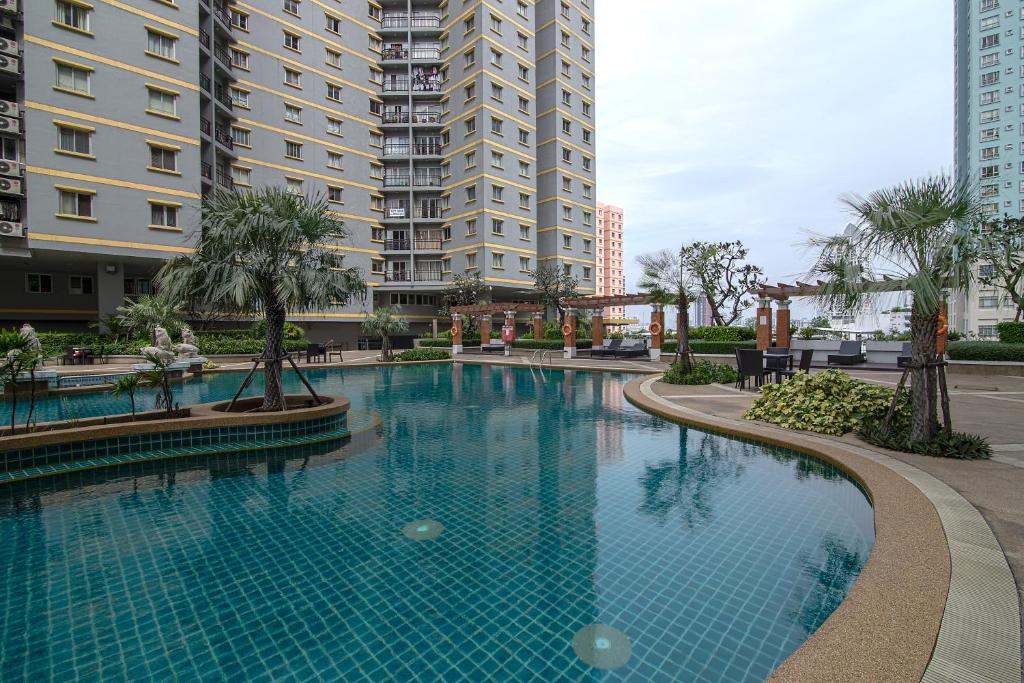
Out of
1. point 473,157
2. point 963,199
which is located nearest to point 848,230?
point 963,199

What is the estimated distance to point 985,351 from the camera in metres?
15.5

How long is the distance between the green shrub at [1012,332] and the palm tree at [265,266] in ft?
74.8

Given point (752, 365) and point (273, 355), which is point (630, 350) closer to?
point (752, 365)

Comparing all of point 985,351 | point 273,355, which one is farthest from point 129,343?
point 985,351

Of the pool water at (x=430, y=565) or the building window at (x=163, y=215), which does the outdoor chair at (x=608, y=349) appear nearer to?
the pool water at (x=430, y=565)

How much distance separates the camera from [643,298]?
22734 millimetres

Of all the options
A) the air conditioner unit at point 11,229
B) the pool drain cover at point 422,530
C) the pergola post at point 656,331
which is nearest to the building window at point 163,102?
the air conditioner unit at point 11,229

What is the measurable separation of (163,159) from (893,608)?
103ft

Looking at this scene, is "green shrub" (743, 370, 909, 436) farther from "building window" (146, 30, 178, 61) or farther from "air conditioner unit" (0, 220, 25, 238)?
"building window" (146, 30, 178, 61)

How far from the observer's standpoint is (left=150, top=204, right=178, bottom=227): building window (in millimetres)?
23266

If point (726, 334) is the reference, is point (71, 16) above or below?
above

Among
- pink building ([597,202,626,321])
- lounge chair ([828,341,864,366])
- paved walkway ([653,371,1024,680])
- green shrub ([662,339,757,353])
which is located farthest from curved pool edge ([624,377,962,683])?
pink building ([597,202,626,321])

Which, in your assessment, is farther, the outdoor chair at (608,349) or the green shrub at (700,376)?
the outdoor chair at (608,349)

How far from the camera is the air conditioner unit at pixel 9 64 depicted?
19422 mm
